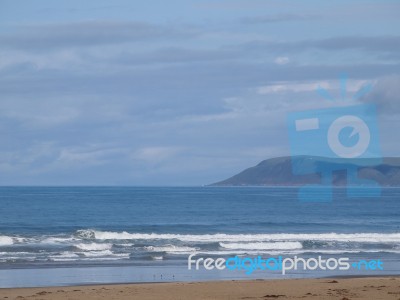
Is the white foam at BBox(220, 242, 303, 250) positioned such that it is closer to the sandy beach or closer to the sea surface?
the sea surface

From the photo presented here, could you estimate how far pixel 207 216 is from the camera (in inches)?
2106

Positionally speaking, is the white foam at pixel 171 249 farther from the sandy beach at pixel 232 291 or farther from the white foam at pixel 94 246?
the sandy beach at pixel 232 291

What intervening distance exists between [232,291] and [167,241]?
668 inches

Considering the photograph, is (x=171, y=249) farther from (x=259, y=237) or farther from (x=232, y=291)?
(x=232, y=291)

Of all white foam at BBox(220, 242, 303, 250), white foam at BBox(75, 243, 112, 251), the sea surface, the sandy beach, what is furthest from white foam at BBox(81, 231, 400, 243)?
the sandy beach

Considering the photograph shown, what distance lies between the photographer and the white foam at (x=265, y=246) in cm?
3075

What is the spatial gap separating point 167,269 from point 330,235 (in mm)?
16580

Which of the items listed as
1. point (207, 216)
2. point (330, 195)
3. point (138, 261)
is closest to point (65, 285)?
→ point (138, 261)

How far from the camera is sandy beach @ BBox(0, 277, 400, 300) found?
15.7 m

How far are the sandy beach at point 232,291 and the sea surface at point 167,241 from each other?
7.44ft

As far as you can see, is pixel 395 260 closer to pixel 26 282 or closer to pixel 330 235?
pixel 330 235

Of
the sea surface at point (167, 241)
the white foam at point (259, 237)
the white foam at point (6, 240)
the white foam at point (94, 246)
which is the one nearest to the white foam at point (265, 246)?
the sea surface at point (167, 241)

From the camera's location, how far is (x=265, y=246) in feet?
103

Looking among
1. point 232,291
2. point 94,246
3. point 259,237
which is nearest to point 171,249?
point 94,246
